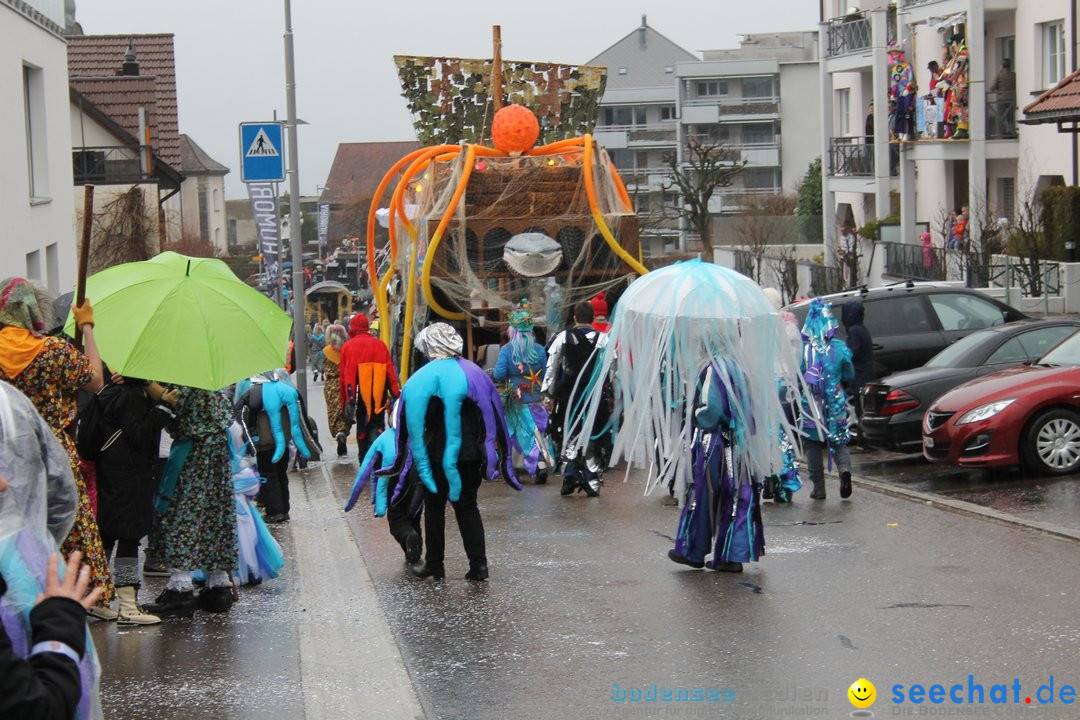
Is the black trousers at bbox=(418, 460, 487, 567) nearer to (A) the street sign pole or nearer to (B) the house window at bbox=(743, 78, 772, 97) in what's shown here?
(A) the street sign pole

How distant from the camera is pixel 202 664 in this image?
7.11 metres

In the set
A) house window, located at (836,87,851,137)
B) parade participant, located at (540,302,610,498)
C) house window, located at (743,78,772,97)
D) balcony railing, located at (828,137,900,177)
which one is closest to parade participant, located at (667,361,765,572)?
parade participant, located at (540,302,610,498)

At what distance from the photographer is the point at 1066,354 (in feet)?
43.7

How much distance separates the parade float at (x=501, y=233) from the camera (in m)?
15.5

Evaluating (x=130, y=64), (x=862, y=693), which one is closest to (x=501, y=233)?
(x=862, y=693)

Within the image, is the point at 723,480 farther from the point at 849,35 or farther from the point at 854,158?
the point at 854,158

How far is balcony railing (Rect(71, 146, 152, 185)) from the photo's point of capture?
30250mm

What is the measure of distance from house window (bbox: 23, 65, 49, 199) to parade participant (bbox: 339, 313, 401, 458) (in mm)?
6532

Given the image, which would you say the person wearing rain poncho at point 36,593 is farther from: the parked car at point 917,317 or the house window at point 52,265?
the house window at point 52,265

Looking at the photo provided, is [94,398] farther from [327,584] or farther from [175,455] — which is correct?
[327,584]

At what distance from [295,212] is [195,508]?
10994mm

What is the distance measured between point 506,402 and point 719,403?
5.48 m

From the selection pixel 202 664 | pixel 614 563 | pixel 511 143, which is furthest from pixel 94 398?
pixel 511 143

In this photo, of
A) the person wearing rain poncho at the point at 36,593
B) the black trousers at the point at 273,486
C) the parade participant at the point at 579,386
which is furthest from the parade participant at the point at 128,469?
the parade participant at the point at 579,386
